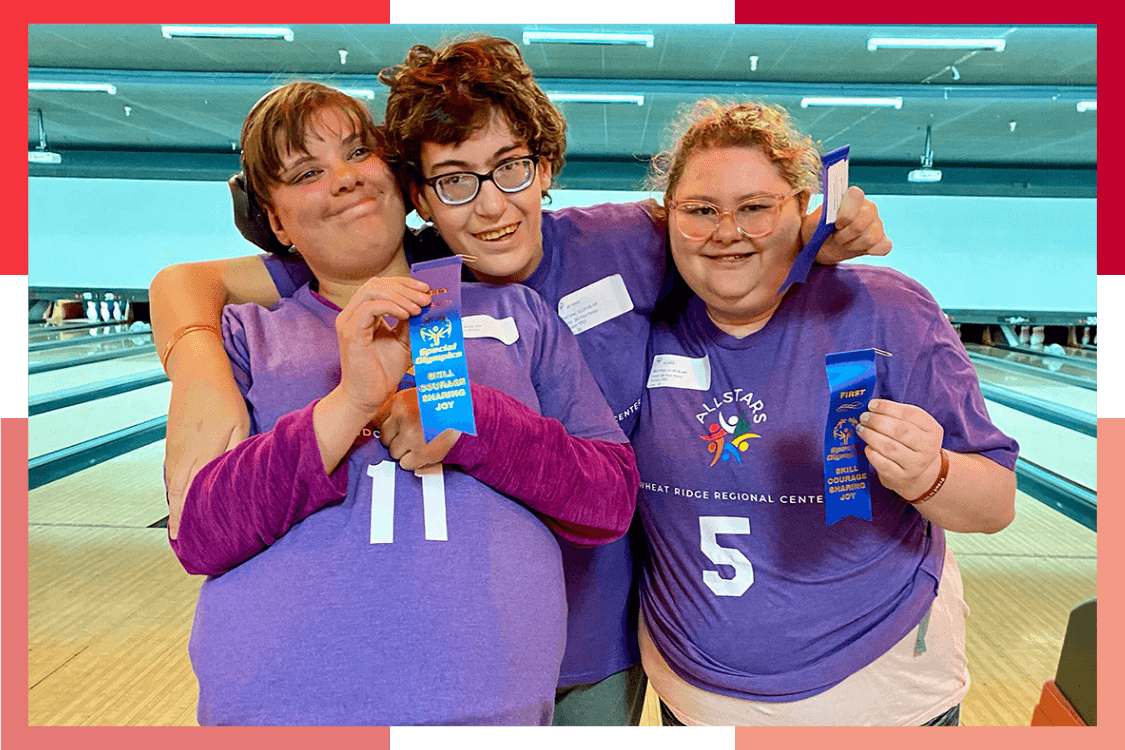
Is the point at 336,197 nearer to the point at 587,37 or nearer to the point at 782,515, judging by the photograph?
the point at 782,515

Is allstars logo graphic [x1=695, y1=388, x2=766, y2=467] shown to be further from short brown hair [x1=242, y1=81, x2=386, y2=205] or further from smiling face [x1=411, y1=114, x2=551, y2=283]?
short brown hair [x1=242, y1=81, x2=386, y2=205]

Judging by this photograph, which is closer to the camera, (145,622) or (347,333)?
(347,333)

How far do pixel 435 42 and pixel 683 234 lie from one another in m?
0.40

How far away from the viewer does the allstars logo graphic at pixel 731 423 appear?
955 mm

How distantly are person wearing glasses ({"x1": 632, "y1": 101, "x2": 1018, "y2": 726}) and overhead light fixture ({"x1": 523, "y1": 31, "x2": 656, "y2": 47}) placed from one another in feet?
12.0

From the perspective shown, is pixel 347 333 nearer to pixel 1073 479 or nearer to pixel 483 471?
pixel 483 471

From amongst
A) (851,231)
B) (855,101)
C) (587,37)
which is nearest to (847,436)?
(851,231)

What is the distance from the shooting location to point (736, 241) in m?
0.91

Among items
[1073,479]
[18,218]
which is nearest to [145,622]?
[18,218]

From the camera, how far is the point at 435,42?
3.46ft

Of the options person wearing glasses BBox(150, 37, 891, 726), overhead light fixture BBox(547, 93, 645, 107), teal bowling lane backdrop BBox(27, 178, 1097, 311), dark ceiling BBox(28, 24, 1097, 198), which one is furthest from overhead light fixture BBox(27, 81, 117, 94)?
person wearing glasses BBox(150, 37, 891, 726)

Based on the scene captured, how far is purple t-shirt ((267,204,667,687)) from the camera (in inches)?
40.8

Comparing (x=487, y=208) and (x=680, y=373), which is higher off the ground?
(x=487, y=208)

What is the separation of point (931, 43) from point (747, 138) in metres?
5.17
